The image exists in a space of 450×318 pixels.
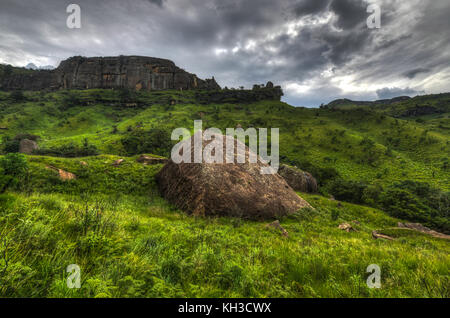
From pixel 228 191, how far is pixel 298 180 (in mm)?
16736

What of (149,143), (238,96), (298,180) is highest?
(238,96)

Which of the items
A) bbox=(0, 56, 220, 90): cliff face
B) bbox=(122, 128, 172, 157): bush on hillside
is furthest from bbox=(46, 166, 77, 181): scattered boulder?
bbox=(0, 56, 220, 90): cliff face

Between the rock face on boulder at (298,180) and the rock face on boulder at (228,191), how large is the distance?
433 inches

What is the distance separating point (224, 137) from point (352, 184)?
2254 cm

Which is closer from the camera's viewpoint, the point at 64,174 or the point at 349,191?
the point at 64,174

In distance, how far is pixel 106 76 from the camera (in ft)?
429

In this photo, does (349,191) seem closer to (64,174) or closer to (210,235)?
(210,235)

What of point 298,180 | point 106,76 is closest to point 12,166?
point 298,180

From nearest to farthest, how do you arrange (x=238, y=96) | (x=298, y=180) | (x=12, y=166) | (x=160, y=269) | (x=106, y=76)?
(x=160, y=269)
(x=12, y=166)
(x=298, y=180)
(x=238, y=96)
(x=106, y=76)

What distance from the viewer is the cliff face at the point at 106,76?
419 feet

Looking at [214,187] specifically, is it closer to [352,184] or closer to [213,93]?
[352,184]
